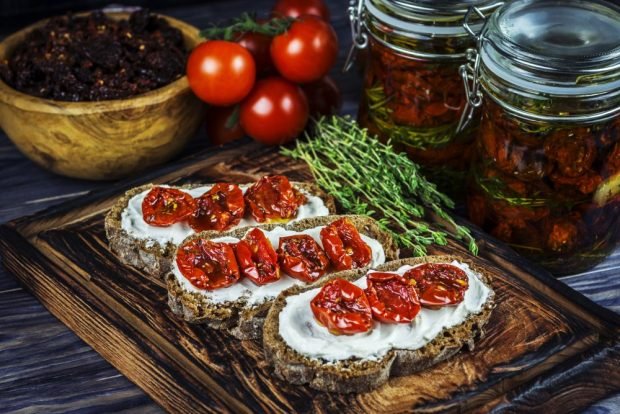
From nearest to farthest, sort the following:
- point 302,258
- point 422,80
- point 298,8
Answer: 1. point 302,258
2. point 422,80
3. point 298,8

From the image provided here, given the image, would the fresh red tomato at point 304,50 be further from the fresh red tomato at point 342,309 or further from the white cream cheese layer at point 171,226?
the fresh red tomato at point 342,309

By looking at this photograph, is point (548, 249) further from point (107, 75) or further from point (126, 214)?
point (107, 75)

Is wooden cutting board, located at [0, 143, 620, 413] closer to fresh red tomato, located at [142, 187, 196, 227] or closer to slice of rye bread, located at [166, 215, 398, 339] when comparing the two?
slice of rye bread, located at [166, 215, 398, 339]

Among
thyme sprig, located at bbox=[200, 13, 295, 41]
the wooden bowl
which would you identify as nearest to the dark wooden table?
the wooden bowl

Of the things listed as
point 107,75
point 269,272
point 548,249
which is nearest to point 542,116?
point 548,249

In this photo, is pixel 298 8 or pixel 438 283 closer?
pixel 438 283

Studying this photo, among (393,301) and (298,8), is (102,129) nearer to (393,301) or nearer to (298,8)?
(298,8)

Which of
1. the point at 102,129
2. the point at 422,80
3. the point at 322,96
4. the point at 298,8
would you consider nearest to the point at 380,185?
the point at 422,80
